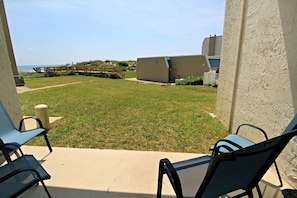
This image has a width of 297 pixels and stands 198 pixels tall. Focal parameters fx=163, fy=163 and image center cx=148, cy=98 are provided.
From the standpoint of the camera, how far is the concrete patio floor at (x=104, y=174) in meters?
1.95

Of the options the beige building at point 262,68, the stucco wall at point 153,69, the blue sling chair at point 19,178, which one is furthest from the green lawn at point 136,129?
the stucco wall at point 153,69

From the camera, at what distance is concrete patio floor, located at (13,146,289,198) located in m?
1.95

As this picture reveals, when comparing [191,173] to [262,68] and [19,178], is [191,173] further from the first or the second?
[262,68]

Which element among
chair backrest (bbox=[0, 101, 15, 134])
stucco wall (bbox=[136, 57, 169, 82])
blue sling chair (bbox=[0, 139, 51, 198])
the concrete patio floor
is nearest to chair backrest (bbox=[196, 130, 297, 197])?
the concrete patio floor

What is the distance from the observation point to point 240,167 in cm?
116

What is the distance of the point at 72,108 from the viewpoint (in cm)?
588

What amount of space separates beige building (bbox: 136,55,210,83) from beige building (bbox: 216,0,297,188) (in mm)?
14822

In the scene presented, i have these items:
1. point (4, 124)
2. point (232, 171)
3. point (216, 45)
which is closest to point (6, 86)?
point (4, 124)

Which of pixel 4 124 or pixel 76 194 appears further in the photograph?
pixel 4 124

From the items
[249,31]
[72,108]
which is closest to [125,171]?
[249,31]

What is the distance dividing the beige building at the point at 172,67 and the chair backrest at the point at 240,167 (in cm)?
1763

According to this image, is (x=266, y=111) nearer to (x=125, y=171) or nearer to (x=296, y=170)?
(x=296, y=170)

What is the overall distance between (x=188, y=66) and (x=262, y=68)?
56.0 feet

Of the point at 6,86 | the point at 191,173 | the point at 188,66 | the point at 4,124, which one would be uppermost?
the point at 6,86
